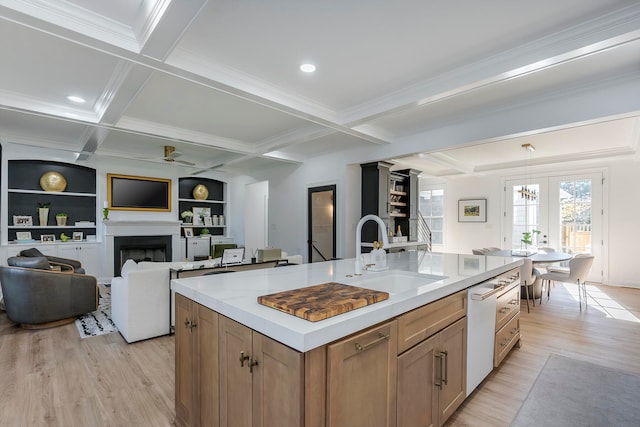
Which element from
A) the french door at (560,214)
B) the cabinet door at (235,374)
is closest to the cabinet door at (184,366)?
the cabinet door at (235,374)

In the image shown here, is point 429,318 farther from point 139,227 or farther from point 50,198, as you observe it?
point 50,198

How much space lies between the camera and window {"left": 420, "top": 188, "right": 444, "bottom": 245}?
8711 mm

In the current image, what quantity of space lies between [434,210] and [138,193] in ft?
24.9

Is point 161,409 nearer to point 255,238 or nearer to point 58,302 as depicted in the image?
point 58,302

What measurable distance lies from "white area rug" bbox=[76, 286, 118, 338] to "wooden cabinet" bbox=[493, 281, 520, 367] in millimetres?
4044

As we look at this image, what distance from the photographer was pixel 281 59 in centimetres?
269

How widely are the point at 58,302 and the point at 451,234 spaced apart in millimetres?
8191

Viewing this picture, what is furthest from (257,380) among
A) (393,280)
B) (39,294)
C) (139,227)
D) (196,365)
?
Answer: (139,227)

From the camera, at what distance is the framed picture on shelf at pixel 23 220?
19.0 feet

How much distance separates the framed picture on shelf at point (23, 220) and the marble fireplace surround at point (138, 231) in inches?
46.8

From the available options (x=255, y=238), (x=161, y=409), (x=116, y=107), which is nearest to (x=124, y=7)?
(x=116, y=107)

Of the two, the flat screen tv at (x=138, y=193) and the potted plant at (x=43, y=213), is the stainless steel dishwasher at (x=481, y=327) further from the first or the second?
the potted plant at (x=43, y=213)

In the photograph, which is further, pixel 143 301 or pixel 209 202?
pixel 209 202

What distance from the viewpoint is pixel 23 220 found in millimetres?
5852
